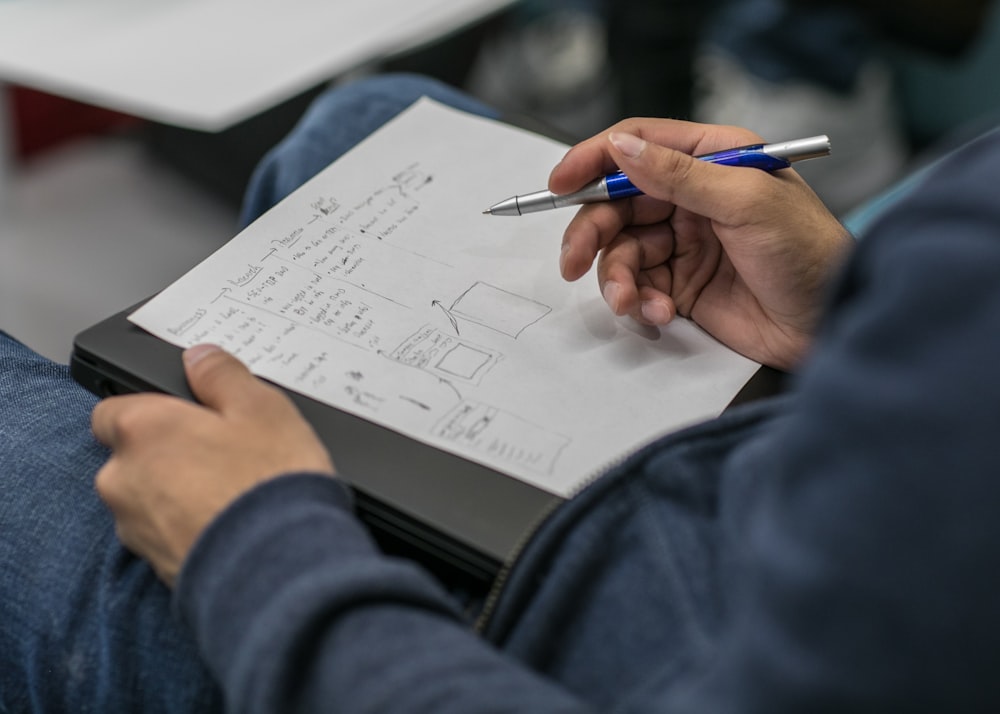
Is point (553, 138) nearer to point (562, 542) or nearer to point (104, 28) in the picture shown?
point (562, 542)

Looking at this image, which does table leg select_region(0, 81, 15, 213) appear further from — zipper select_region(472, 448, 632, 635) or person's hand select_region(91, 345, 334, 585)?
zipper select_region(472, 448, 632, 635)

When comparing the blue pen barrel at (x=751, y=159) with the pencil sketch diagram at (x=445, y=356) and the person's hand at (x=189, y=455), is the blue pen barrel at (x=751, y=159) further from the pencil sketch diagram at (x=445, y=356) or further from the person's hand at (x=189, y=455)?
the person's hand at (x=189, y=455)

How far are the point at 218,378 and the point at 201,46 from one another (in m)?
0.63

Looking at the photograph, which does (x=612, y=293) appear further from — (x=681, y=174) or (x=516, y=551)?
(x=516, y=551)

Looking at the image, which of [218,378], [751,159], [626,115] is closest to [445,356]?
[218,378]

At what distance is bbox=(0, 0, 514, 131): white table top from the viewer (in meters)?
0.94

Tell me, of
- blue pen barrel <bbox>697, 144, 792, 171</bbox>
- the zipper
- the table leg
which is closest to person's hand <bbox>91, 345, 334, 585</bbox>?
the zipper

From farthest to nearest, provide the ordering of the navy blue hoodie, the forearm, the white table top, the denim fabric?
the white table top
the denim fabric
the forearm
the navy blue hoodie

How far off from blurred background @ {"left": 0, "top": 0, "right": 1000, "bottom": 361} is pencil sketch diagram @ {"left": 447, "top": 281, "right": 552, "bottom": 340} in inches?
32.9

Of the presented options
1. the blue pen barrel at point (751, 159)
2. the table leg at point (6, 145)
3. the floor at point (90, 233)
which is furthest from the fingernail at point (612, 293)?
the table leg at point (6, 145)

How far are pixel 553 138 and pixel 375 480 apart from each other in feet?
1.26

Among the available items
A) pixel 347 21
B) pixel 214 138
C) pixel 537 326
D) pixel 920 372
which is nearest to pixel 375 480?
pixel 537 326

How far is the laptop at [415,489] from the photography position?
488mm

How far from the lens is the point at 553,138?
0.78m
